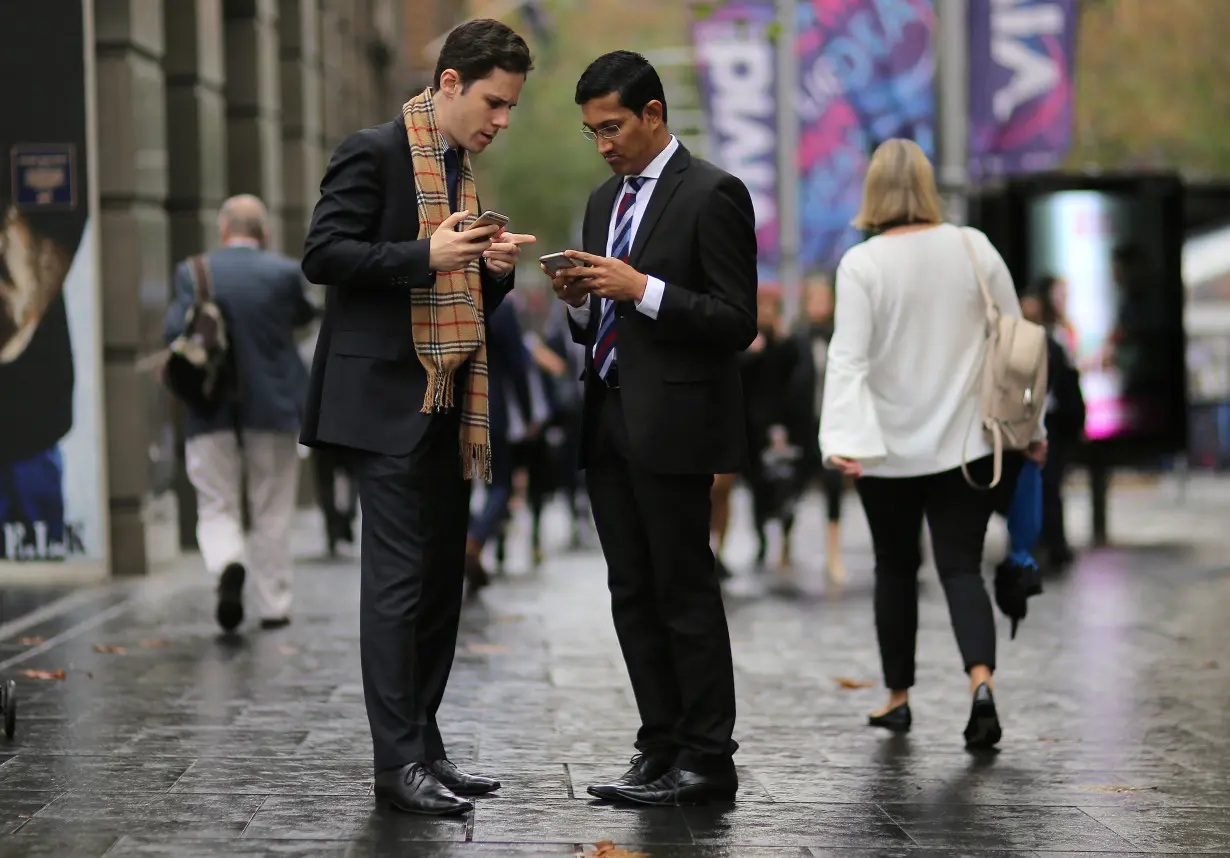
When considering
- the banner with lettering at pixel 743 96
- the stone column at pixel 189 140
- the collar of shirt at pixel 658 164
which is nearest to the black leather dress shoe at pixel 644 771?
the collar of shirt at pixel 658 164

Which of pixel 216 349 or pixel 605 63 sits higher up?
pixel 605 63

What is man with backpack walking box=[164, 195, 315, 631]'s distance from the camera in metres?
10.1

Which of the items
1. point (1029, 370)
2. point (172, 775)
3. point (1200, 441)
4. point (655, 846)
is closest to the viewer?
point (655, 846)

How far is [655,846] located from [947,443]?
7.80ft

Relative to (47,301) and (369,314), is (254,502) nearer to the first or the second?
(47,301)

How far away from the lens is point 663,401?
232 inches

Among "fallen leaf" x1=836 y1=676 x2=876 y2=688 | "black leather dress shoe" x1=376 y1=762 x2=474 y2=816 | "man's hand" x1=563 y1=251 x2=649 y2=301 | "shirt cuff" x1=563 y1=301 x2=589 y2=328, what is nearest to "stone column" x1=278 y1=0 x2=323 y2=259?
"fallen leaf" x1=836 y1=676 x2=876 y2=688

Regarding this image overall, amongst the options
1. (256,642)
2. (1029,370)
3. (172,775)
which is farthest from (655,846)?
(256,642)

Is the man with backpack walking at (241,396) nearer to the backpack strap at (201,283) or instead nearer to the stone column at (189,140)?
the backpack strap at (201,283)

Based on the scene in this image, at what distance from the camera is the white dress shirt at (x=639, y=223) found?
228 inches

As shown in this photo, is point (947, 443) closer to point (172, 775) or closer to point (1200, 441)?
point (172, 775)

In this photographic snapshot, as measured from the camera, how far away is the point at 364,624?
228 inches

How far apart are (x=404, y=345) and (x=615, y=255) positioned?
70 cm

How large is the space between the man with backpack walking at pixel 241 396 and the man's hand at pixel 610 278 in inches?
186
